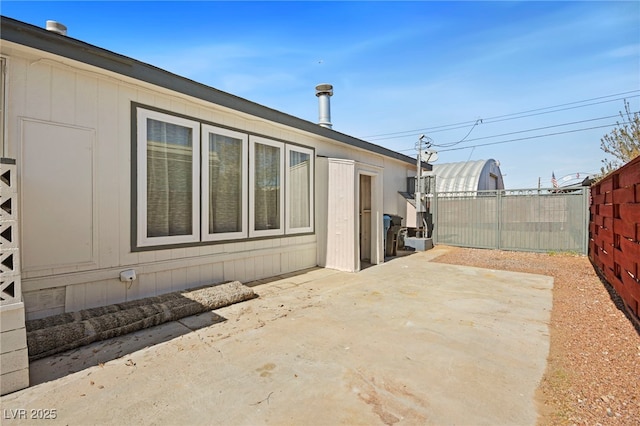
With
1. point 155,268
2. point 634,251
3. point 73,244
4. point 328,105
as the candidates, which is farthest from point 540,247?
point 73,244

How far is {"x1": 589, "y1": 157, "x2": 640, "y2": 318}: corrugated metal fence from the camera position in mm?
3022

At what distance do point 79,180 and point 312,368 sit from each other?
3.07 metres

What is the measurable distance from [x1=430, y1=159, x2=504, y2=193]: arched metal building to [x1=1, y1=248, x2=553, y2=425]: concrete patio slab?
467 inches

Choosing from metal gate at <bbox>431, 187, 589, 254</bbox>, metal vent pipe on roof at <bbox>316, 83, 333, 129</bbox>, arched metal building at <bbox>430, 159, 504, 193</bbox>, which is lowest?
metal gate at <bbox>431, 187, 589, 254</bbox>

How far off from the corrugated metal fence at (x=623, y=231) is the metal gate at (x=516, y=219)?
3.10 meters

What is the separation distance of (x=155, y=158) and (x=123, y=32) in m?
2.78

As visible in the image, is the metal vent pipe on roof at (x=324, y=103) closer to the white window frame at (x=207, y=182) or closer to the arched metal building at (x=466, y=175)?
the white window frame at (x=207, y=182)

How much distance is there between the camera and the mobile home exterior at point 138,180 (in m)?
2.90

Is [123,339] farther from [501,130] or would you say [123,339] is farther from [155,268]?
[501,130]

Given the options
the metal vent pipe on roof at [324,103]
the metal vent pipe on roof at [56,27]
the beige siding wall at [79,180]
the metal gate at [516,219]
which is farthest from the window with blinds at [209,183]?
the metal gate at [516,219]

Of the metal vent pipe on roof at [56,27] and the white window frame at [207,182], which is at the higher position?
the metal vent pipe on roof at [56,27]

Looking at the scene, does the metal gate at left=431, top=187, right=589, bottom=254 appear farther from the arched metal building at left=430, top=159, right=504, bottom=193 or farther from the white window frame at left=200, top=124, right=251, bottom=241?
the white window frame at left=200, top=124, right=251, bottom=241

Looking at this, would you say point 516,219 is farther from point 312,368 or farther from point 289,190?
point 312,368

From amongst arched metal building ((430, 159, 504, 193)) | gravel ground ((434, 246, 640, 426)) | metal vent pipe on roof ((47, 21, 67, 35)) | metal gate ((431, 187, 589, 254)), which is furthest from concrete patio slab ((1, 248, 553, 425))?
arched metal building ((430, 159, 504, 193))
